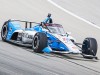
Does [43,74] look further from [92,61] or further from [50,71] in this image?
[92,61]

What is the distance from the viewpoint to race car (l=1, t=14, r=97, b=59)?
14.2 metres

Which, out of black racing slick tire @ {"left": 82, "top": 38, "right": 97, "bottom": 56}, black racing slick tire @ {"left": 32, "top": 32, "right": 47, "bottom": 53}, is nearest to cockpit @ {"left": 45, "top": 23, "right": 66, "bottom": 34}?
black racing slick tire @ {"left": 32, "top": 32, "right": 47, "bottom": 53}

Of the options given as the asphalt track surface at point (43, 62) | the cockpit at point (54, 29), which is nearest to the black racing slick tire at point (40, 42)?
the asphalt track surface at point (43, 62)

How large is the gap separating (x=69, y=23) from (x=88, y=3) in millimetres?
5394

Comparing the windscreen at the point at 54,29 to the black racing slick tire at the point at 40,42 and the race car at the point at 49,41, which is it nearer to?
the race car at the point at 49,41

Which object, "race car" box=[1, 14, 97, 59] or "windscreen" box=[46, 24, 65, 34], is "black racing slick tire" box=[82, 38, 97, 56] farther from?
"windscreen" box=[46, 24, 65, 34]

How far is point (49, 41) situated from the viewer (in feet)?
48.3

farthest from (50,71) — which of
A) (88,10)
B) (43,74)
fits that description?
(88,10)

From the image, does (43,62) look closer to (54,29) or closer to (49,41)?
(49,41)

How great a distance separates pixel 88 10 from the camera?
2631 centimetres

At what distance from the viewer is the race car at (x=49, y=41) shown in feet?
46.6

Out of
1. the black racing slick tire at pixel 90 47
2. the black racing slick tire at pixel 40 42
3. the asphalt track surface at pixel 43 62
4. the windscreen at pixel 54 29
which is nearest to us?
the asphalt track surface at pixel 43 62

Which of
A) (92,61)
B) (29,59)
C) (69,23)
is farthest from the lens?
(69,23)

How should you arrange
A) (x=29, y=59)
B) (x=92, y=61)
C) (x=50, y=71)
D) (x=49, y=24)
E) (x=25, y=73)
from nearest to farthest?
(x=25, y=73) → (x=50, y=71) → (x=29, y=59) → (x=92, y=61) → (x=49, y=24)
